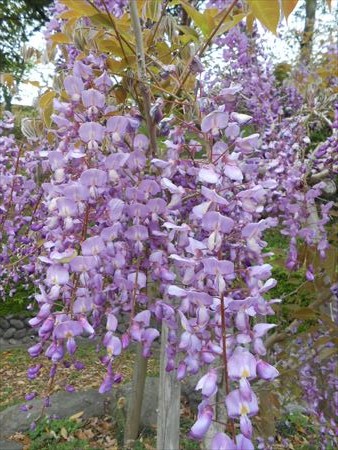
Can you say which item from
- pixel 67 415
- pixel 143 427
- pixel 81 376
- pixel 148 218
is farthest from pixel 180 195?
pixel 81 376

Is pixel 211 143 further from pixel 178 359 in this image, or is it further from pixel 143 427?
pixel 143 427

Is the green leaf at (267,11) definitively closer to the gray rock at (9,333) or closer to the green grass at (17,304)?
the green grass at (17,304)

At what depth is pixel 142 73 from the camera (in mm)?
1045

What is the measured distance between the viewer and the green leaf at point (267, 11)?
78cm

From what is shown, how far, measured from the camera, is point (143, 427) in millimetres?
4059

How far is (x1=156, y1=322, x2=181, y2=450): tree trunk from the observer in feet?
4.58

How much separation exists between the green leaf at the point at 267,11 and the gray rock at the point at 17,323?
7.11 meters

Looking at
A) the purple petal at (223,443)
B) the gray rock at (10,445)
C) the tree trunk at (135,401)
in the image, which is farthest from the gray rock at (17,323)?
the purple petal at (223,443)

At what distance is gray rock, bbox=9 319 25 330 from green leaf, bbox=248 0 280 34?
711 cm

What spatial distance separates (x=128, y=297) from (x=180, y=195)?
0.79ft

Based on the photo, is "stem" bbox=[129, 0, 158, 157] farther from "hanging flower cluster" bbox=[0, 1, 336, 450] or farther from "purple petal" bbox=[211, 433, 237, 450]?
"purple petal" bbox=[211, 433, 237, 450]

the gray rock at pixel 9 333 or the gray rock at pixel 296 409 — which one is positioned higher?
the gray rock at pixel 9 333

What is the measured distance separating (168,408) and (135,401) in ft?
6.83

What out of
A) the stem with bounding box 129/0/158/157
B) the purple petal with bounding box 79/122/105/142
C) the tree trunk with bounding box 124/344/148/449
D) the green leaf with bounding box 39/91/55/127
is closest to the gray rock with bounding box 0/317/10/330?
the tree trunk with bounding box 124/344/148/449
